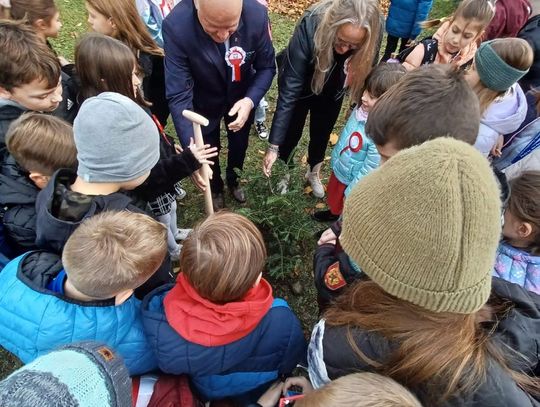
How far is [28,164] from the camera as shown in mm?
2010

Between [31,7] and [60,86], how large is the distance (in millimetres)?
856

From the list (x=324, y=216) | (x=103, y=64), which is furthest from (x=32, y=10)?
(x=324, y=216)

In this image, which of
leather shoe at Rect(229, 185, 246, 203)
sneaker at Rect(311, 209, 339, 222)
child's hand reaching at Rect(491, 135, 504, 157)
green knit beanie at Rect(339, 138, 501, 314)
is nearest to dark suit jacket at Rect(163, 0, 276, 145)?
leather shoe at Rect(229, 185, 246, 203)

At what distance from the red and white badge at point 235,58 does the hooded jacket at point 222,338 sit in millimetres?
1769

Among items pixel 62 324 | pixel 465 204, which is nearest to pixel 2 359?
pixel 62 324

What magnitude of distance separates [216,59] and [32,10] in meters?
1.44

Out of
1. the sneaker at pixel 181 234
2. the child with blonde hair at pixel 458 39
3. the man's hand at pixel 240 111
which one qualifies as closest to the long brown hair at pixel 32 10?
the man's hand at pixel 240 111

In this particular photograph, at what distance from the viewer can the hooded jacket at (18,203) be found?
200cm

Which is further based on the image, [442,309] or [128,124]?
[128,124]

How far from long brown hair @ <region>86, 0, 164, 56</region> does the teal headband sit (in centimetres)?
255

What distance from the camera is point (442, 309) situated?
106 centimetres

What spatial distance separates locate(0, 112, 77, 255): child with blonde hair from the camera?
1985 millimetres

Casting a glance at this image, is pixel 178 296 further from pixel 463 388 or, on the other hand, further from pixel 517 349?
pixel 517 349

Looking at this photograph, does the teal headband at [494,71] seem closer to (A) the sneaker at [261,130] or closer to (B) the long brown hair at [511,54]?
(B) the long brown hair at [511,54]
